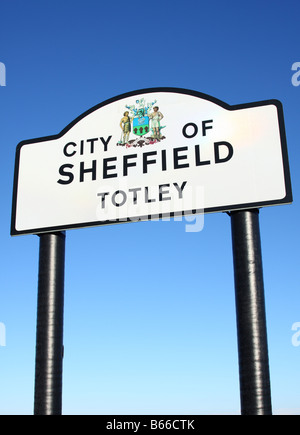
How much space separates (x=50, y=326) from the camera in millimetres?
8289

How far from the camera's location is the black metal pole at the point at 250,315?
6930mm

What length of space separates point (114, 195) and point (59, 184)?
40.8 inches

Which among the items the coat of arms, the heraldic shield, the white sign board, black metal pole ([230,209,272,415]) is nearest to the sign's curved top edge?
the white sign board

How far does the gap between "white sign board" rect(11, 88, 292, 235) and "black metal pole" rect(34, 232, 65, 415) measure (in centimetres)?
42

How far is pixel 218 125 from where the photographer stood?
8.41m

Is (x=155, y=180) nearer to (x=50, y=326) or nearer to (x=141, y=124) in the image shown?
(x=141, y=124)

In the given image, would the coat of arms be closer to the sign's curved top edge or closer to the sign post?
the sign post

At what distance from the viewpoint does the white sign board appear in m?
8.01

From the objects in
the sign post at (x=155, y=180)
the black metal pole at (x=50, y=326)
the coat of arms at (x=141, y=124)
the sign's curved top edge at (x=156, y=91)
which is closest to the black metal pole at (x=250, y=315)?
the sign post at (x=155, y=180)

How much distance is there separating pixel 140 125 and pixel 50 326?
3.41 metres

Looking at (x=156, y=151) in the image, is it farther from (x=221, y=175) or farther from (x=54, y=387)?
(x=54, y=387)

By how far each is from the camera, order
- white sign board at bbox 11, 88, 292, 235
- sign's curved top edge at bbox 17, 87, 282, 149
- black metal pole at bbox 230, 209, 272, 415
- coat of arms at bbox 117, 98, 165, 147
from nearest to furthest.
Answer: black metal pole at bbox 230, 209, 272, 415 → white sign board at bbox 11, 88, 292, 235 → sign's curved top edge at bbox 17, 87, 282, 149 → coat of arms at bbox 117, 98, 165, 147

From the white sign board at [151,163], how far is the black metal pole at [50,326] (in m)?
0.42
